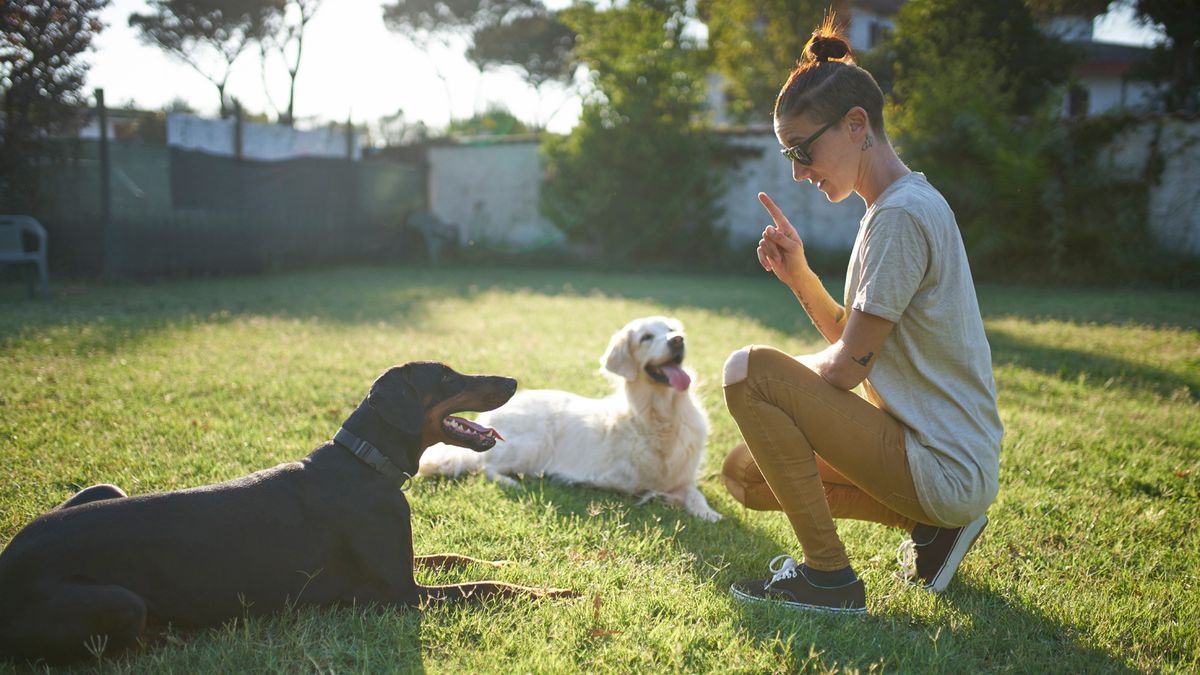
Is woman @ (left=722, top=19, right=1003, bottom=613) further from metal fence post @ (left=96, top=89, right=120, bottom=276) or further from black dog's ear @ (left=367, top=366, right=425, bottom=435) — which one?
metal fence post @ (left=96, top=89, right=120, bottom=276)

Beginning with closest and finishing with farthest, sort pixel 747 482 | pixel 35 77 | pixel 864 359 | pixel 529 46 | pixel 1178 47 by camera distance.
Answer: pixel 864 359 < pixel 747 482 < pixel 35 77 < pixel 1178 47 < pixel 529 46

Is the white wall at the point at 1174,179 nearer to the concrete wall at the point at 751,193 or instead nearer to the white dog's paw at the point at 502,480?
the concrete wall at the point at 751,193

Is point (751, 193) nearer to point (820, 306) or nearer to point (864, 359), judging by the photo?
point (820, 306)

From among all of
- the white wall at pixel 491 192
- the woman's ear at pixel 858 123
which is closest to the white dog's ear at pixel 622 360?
the woman's ear at pixel 858 123

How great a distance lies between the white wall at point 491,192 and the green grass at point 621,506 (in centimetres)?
962

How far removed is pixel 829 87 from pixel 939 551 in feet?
5.77

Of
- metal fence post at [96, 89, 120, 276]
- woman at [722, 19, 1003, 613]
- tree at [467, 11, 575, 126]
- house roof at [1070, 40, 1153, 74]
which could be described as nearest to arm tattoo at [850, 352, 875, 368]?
woman at [722, 19, 1003, 613]

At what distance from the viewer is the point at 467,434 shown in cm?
323

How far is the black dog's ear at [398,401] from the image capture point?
2.96 m

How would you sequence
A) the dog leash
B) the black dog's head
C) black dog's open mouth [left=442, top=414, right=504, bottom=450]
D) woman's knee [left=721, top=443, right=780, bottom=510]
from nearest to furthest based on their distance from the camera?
the dog leash, the black dog's head, black dog's open mouth [left=442, top=414, right=504, bottom=450], woman's knee [left=721, top=443, right=780, bottom=510]

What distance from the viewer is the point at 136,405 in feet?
17.2

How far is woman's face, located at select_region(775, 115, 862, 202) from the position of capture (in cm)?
275

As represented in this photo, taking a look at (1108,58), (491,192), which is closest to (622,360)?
(491,192)

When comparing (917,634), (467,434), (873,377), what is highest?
(873,377)
